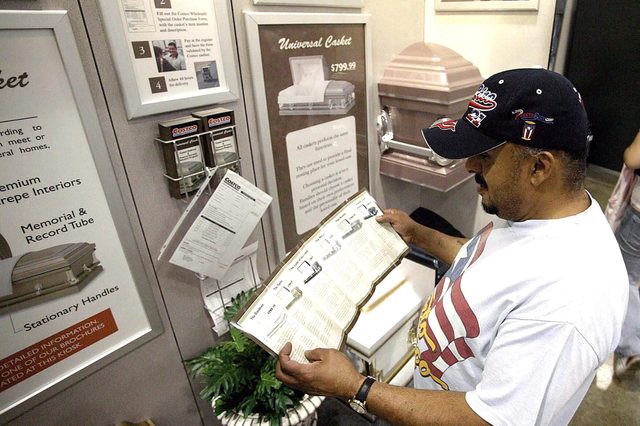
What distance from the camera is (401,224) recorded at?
1.19 meters

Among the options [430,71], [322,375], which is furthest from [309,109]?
[322,375]

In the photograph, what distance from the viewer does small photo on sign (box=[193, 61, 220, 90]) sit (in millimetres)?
977

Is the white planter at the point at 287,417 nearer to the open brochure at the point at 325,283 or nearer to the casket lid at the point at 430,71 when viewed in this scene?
the open brochure at the point at 325,283

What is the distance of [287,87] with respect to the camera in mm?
1199

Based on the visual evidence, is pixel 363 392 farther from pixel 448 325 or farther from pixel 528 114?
pixel 528 114

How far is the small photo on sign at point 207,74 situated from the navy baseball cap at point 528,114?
67 cm

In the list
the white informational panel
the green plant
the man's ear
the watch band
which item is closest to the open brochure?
the watch band

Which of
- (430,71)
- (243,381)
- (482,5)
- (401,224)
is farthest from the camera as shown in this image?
(482,5)

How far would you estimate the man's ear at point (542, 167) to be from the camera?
652 mm

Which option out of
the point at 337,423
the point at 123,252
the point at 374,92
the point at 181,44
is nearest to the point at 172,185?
the point at 123,252

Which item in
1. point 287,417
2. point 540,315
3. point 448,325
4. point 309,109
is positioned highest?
point 309,109

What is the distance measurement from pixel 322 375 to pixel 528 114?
2.16ft

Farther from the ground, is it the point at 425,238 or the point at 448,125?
the point at 448,125

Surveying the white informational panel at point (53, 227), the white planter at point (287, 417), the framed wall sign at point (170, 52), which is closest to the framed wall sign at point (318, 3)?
the framed wall sign at point (170, 52)
